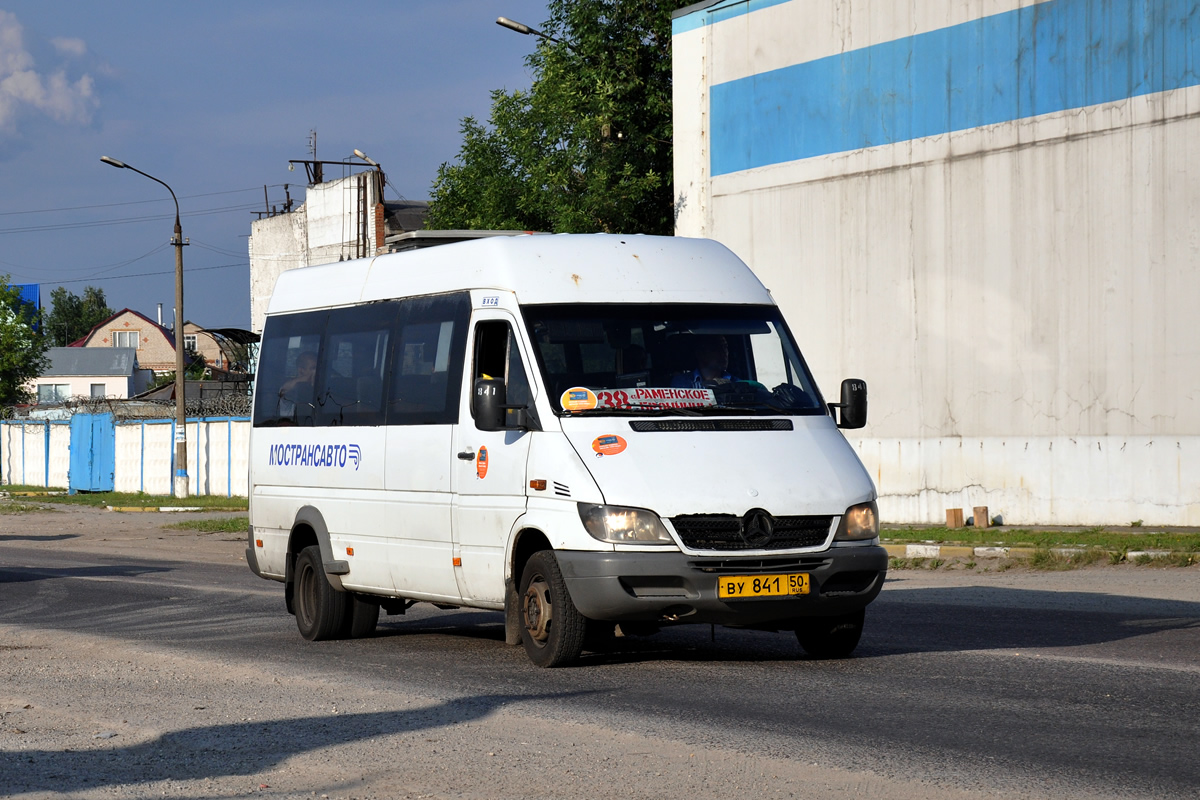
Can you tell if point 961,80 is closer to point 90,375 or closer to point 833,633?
point 833,633

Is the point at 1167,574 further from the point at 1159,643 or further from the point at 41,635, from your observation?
the point at 41,635

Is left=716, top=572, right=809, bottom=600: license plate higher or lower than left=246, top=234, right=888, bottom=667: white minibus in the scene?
lower

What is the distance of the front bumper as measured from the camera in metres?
8.94

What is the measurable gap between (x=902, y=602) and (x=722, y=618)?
558 centimetres

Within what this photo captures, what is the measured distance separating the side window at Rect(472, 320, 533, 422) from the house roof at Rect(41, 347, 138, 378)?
10241 cm

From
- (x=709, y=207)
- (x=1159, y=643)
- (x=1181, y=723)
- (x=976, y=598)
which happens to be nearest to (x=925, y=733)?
(x=1181, y=723)

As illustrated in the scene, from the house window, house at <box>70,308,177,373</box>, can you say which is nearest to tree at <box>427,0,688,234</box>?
the house window

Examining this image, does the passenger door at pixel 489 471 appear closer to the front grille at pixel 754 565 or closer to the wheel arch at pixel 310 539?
the front grille at pixel 754 565

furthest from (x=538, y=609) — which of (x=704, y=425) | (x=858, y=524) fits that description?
(x=858, y=524)

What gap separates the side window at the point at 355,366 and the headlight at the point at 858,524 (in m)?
3.68

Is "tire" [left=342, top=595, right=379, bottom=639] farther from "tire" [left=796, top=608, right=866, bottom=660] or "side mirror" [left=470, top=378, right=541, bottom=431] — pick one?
"tire" [left=796, top=608, right=866, bottom=660]

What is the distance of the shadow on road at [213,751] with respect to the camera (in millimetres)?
6543

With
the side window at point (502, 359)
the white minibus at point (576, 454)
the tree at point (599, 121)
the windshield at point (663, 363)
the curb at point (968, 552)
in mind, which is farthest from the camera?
the tree at point (599, 121)

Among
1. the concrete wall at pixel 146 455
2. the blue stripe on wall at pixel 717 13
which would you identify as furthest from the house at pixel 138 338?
Answer: the blue stripe on wall at pixel 717 13
